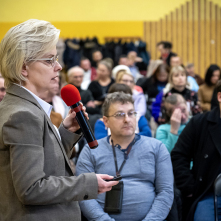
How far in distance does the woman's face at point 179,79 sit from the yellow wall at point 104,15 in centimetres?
540

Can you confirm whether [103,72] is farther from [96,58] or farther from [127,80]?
[96,58]

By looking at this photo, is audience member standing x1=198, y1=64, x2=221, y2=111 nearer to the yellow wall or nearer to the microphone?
the microphone

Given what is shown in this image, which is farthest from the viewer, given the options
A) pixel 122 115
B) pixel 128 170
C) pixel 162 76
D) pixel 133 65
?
pixel 133 65

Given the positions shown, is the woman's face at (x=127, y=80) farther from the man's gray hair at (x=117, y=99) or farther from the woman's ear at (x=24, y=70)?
the woman's ear at (x=24, y=70)

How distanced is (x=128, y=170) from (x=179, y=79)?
Answer: 2.32 meters

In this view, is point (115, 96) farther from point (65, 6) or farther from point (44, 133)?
point (65, 6)

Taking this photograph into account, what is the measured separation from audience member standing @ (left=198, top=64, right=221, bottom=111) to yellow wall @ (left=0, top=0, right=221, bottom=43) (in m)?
5.06

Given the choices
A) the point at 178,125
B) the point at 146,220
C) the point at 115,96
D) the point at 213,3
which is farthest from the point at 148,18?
the point at 146,220

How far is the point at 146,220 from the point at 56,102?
2.22 meters

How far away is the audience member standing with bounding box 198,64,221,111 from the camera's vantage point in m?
4.54

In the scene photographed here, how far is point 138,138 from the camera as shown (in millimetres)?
2244

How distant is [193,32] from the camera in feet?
31.6

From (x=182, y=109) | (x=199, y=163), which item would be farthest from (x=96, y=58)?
(x=199, y=163)

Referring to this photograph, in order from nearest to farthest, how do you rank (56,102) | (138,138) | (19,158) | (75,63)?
(19,158) < (138,138) < (56,102) < (75,63)
